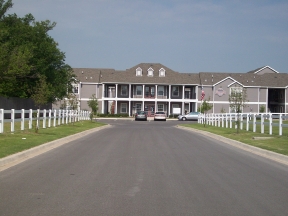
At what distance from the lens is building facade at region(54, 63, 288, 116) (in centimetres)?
7225

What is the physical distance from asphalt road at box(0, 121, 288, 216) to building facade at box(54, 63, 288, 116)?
5724 cm

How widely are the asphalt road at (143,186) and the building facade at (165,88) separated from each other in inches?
2253

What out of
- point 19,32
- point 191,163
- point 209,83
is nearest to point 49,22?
point 19,32

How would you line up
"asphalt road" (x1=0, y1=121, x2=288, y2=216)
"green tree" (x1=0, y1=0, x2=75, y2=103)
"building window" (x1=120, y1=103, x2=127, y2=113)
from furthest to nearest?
"building window" (x1=120, y1=103, x2=127, y2=113) → "green tree" (x1=0, y1=0, x2=75, y2=103) → "asphalt road" (x1=0, y1=121, x2=288, y2=216)

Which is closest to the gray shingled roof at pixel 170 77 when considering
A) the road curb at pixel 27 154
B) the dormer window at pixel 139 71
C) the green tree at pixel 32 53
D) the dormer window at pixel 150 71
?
the dormer window at pixel 139 71

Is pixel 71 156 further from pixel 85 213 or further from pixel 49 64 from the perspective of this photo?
pixel 49 64

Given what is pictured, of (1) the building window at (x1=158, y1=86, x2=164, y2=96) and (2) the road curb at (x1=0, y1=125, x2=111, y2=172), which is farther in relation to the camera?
(1) the building window at (x1=158, y1=86, x2=164, y2=96)

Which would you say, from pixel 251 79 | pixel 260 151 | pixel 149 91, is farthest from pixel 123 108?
pixel 260 151

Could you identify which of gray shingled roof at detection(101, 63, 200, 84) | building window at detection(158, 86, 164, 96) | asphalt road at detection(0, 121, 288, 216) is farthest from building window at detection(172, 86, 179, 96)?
asphalt road at detection(0, 121, 288, 216)

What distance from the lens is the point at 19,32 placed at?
4703 centimetres

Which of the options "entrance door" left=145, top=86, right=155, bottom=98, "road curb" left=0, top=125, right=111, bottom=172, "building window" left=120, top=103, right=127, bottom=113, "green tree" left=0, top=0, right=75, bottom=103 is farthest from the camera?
"building window" left=120, top=103, right=127, bottom=113

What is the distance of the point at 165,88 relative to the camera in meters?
73.4

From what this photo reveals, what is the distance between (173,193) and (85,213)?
2.31 meters

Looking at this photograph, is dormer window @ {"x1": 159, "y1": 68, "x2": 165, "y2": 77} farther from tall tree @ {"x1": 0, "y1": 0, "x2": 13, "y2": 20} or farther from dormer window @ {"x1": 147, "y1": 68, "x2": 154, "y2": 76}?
tall tree @ {"x1": 0, "y1": 0, "x2": 13, "y2": 20}
